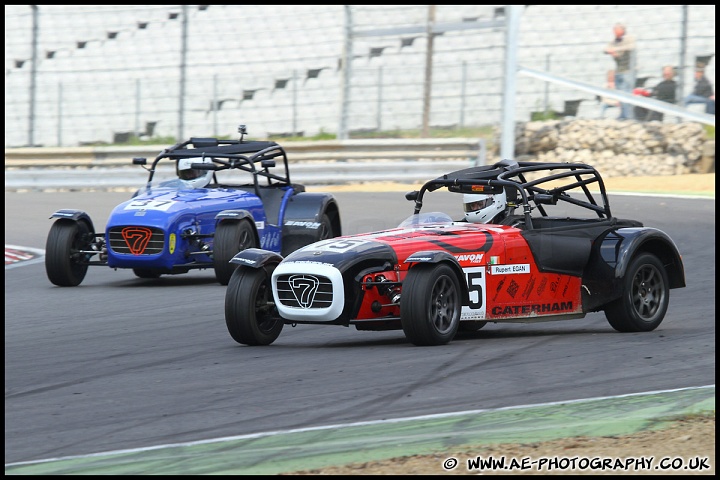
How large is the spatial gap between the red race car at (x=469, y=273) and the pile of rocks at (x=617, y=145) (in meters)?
15.8

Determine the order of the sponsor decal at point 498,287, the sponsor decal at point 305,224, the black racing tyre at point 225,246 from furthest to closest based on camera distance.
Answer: the sponsor decal at point 305,224 → the black racing tyre at point 225,246 → the sponsor decal at point 498,287

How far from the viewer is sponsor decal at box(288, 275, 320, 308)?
28.7ft

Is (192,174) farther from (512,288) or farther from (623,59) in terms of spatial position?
(623,59)

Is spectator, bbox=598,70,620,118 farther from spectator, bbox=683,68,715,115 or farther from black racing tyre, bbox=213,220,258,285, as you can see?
black racing tyre, bbox=213,220,258,285

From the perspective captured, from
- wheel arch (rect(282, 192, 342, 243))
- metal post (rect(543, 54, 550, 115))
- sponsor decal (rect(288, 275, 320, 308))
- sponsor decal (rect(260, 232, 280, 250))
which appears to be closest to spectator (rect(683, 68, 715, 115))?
metal post (rect(543, 54, 550, 115))

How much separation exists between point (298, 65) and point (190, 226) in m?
16.7

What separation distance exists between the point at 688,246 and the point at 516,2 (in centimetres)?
1183

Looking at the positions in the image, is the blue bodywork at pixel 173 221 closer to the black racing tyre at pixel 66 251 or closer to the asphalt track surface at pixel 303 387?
the black racing tyre at pixel 66 251

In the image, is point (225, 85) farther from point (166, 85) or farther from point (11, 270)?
point (11, 270)

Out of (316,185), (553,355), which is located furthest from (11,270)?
(316,185)

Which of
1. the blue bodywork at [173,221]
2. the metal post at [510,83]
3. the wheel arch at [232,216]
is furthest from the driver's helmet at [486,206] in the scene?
the metal post at [510,83]

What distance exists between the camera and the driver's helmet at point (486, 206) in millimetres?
9961

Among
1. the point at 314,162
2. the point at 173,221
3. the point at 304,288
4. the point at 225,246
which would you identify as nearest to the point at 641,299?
the point at 304,288

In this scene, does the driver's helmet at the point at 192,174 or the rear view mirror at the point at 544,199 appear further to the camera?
the driver's helmet at the point at 192,174
